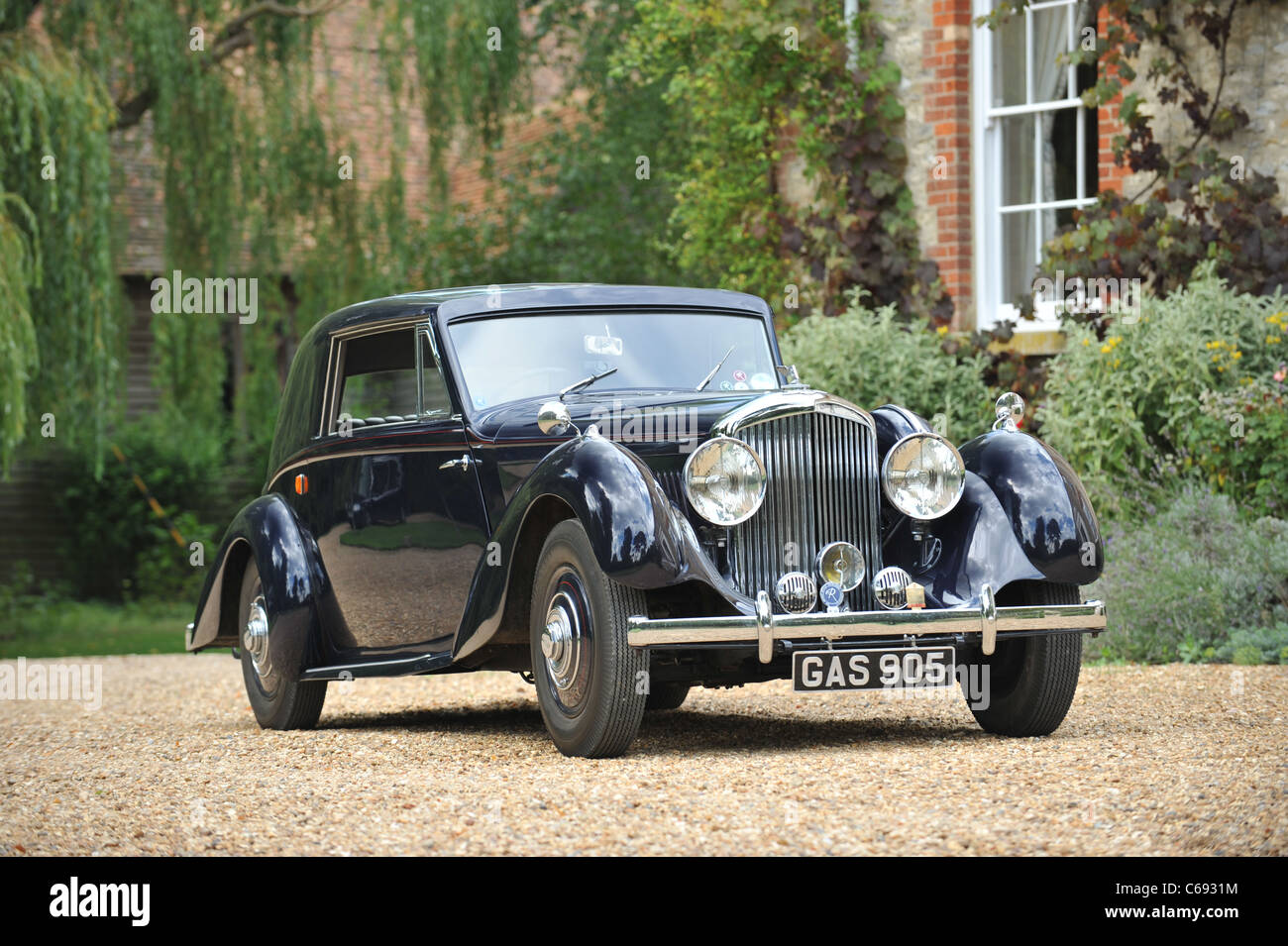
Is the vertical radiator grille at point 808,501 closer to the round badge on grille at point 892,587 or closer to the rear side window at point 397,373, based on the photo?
the round badge on grille at point 892,587

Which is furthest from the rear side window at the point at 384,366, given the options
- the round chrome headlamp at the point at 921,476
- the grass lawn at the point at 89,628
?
the grass lawn at the point at 89,628

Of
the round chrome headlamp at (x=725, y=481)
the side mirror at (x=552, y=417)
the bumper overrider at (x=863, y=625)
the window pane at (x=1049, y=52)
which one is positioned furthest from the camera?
the window pane at (x=1049, y=52)

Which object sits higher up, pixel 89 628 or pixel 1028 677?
pixel 1028 677

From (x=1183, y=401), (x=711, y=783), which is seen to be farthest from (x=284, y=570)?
(x=1183, y=401)

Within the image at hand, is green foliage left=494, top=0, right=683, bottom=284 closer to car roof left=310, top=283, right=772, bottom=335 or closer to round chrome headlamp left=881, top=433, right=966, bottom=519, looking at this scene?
car roof left=310, top=283, right=772, bottom=335

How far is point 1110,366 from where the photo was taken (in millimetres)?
10227

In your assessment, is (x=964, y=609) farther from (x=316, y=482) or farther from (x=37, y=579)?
(x=37, y=579)

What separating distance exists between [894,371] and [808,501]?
18.1 ft

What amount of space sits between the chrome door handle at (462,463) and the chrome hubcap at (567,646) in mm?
945

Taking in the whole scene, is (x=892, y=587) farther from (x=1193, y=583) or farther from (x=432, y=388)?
(x=1193, y=583)

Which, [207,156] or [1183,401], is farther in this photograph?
[207,156]

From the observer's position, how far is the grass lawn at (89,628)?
14.7 metres

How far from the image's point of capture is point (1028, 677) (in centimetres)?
625
